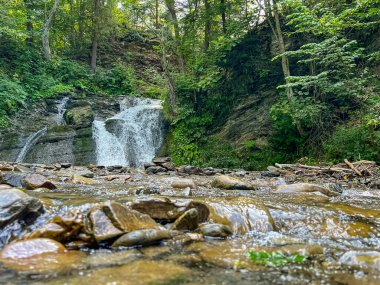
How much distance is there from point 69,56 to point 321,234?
24735 mm

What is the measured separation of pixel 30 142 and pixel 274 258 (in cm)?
1475

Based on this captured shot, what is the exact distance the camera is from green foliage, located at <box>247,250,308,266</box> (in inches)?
101

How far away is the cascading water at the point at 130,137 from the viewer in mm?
15210

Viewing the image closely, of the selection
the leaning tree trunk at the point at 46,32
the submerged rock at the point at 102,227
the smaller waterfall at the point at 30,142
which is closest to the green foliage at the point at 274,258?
the submerged rock at the point at 102,227

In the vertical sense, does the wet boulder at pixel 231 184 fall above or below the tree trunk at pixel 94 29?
below

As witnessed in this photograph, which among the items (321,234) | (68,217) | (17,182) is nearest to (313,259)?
(321,234)

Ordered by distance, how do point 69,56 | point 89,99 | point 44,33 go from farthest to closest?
point 69,56
point 44,33
point 89,99

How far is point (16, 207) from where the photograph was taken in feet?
11.4

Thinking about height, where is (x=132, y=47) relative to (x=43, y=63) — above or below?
above

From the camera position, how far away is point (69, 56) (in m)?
24.6

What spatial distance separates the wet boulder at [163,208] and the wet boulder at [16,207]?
1123 millimetres

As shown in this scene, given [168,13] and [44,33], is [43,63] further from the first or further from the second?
[168,13]

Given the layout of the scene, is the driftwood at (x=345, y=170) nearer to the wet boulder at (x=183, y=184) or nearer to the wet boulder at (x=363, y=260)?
the wet boulder at (x=183, y=184)

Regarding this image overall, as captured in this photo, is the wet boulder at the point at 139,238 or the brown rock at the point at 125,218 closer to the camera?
the wet boulder at the point at 139,238
